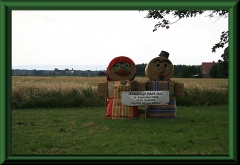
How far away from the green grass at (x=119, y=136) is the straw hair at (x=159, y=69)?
1.35m

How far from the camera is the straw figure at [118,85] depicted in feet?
31.5

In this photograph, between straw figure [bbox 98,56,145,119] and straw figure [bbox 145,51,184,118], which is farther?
straw figure [bbox 145,51,184,118]

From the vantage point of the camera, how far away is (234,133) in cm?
394

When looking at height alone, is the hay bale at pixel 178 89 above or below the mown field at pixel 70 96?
above

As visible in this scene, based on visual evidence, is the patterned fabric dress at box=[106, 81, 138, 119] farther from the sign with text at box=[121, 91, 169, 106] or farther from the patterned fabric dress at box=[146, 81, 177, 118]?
the patterned fabric dress at box=[146, 81, 177, 118]

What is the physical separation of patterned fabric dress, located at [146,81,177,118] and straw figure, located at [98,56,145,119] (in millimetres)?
371

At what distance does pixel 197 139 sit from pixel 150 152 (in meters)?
1.60

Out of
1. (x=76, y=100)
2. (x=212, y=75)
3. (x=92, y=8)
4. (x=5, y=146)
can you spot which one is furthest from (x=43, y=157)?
(x=212, y=75)

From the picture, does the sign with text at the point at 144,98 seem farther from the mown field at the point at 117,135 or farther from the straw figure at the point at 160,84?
the mown field at the point at 117,135

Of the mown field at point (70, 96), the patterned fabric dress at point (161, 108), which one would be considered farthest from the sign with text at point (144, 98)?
the mown field at point (70, 96)

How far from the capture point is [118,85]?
959 cm

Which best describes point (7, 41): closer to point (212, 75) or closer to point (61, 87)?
point (61, 87)

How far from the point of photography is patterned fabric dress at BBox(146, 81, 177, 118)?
9766 mm

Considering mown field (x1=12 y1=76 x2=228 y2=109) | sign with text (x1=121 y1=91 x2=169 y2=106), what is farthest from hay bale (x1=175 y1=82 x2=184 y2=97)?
mown field (x1=12 y1=76 x2=228 y2=109)
